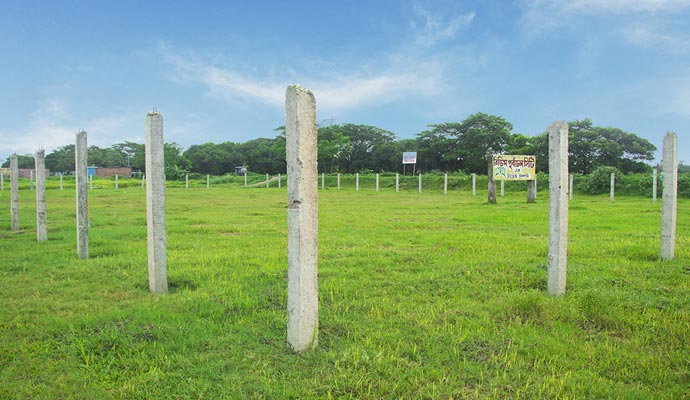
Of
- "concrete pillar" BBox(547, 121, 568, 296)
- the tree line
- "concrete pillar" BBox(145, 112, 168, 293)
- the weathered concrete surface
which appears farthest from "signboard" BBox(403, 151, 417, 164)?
"concrete pillar" BBox(145, 112, 168, 293)

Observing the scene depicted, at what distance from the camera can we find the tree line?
43281mm

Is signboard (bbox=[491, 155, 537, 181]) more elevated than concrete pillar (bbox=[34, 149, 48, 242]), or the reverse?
signboard (bbox=[491, 155, 537, 181])

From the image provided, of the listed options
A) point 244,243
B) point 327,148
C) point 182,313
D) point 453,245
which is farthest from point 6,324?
point 327,148

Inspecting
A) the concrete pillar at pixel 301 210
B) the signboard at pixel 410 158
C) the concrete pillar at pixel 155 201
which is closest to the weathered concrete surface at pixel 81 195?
the concrete pillar at pixel 155 201

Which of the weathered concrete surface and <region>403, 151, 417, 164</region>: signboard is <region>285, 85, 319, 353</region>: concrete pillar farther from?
<region>403, 151, 417, 164</region>: signboard

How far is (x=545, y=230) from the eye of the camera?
1020 centimetres

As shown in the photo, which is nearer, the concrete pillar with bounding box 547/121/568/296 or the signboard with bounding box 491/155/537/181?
the concrete pillar with bounding box 547/121/568/296

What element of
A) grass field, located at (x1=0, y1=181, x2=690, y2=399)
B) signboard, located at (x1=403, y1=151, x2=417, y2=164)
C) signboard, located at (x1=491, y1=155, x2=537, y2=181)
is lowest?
grass field, located at (x1=0, y1=181, x2=690, y2=399)

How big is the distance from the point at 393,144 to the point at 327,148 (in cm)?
1535

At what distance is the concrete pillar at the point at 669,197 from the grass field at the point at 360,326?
0.23 meters

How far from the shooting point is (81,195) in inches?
283

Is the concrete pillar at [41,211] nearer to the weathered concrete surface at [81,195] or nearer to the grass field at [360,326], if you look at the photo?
the grass field at [360,326]

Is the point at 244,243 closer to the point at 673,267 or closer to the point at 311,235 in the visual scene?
the point at 311,235

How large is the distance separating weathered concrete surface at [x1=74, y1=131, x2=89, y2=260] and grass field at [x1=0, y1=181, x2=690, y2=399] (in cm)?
33
